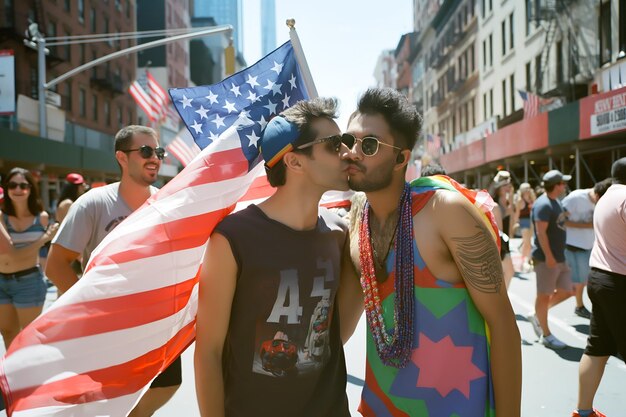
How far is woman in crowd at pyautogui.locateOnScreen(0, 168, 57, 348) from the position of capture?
5.88 meters

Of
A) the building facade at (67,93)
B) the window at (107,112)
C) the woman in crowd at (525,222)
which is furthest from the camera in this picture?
the window at (107,112)

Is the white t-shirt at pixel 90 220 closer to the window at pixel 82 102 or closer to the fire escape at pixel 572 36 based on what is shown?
the fire escape at pixel 572 36

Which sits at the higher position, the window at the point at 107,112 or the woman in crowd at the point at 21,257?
the window at the point at 107,112

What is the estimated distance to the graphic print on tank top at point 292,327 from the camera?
2.48 metres

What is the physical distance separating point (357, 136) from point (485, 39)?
39.5 m

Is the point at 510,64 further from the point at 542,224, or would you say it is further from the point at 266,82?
the point at 266,82

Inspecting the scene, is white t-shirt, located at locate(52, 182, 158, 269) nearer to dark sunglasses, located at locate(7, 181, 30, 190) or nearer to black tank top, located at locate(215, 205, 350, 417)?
black tank top, located at locate(215, 205, 350, 417)

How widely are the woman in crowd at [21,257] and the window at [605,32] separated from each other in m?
20.4

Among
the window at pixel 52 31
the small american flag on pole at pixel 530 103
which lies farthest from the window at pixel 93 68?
the small american flag on pole at pixel 530 103

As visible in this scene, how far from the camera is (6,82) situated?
22312 millimetres

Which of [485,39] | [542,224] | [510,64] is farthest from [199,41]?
[542,224]

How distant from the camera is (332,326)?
2814 mm

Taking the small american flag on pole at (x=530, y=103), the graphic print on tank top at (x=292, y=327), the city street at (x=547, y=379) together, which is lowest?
the city street at (x=547, y=379)

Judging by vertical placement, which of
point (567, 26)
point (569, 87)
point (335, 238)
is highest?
point (567, 26)
